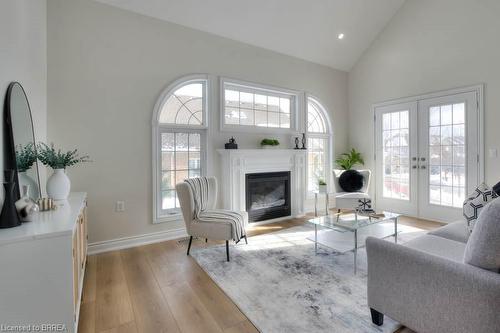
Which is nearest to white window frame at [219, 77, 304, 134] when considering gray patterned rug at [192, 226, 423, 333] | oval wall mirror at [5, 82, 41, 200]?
gray patterned rug at [192, 226, 423, 333]

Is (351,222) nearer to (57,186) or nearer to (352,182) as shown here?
(352,182)

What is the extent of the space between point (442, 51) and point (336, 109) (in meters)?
1.97

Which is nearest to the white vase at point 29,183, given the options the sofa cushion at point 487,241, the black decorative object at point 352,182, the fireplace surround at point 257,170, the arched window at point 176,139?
the arched window at point 176,139

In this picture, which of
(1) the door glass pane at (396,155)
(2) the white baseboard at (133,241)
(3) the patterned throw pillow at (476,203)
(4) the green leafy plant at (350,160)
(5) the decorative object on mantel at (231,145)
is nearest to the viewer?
(3) the patterned throw pillow at (476,203)

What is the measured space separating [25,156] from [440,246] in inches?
127

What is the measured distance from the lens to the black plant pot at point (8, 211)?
1432 millimetres

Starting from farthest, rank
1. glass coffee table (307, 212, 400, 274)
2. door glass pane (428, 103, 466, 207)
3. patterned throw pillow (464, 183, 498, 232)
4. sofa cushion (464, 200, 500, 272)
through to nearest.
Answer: door glass pane (428, 103, 466, 207)
glass coffee table (307, 212, 400, 274)
patterned throw pillow (464, 183, 498, 232)
sofa cushion (464, 200, 500, 272)

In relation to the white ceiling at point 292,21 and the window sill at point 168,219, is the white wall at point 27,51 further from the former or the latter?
the window sill at point 168,219

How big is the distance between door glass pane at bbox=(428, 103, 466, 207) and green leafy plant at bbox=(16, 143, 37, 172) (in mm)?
5427

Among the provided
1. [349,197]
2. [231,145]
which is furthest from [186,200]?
[349,197]

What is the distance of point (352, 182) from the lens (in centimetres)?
469

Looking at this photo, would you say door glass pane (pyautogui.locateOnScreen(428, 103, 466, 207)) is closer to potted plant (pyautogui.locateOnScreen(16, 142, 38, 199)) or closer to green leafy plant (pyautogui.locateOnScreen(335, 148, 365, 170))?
green leafy plant (pyautogui.locateOnScreen(335, 148, 365, 170))

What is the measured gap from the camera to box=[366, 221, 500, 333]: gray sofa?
1.29 m

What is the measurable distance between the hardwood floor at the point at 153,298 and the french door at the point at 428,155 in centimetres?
347
